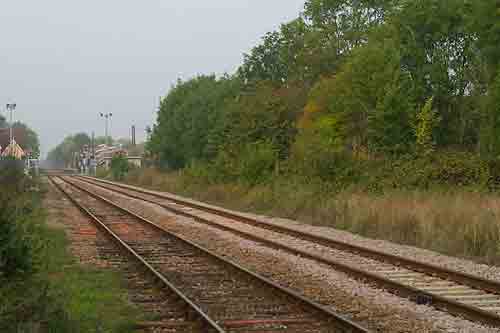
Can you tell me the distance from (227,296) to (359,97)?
3463cm

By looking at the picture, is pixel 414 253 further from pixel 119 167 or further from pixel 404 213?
pixel 119 167

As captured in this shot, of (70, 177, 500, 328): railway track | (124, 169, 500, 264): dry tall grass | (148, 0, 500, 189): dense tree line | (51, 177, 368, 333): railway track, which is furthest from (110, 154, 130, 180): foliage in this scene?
(51, 177, 368, 333): railway track

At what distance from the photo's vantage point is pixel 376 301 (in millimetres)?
9969

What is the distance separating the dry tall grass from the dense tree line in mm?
2084

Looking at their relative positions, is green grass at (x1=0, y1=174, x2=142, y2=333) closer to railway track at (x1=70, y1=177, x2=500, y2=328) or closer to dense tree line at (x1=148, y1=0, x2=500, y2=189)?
railway track at (x1=70, y1=177, x2=500, y2=328)

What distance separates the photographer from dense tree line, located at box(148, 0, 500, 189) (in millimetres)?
35469

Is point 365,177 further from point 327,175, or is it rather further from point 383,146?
point 383,146

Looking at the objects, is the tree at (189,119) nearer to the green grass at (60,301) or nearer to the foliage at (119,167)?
the foliage at (119,167)

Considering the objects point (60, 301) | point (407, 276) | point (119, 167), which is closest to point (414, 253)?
point (407, 276)

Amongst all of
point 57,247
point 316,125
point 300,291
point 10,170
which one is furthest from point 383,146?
point 300,291

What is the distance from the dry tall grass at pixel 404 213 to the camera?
50.4 ft

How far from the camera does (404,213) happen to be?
743 inches

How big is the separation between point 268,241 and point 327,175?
11152 mm

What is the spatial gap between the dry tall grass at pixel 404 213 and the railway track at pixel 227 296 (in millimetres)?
5676
